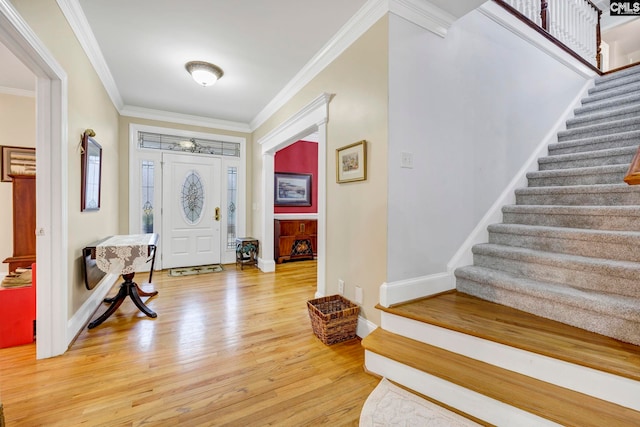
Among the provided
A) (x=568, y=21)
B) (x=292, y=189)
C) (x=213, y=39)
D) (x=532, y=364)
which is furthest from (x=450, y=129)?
(x=292, y=189)

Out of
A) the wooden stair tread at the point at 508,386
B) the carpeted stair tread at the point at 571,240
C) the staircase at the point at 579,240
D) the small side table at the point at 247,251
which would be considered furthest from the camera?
the small side table at the point at 247,251

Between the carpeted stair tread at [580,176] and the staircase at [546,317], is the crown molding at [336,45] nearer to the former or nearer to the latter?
the staircase at [546,317]

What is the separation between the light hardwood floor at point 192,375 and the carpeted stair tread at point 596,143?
10.4 feet

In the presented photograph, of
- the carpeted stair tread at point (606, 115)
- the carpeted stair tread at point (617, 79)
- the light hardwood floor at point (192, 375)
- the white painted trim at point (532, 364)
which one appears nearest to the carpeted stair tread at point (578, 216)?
the white painted trim at point (532, 364)

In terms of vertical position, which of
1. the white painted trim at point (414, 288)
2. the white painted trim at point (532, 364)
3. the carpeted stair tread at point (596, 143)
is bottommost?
the white painted trim at point (532, 364)

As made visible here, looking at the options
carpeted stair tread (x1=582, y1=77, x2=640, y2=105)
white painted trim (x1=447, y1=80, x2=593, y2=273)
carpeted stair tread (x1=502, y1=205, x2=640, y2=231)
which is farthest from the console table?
carpeted stair tread (x1=582, y1=77, x2=640, y2=105)

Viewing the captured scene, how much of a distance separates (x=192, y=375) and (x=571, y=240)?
9.71 feet

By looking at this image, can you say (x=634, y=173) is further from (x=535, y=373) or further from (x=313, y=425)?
(x=313, y=425)

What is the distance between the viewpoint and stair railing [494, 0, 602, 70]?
2971mm

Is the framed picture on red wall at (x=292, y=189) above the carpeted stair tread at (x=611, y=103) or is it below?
below

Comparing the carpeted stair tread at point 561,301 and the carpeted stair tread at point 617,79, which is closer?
the carpeted stair tread at point 561,301

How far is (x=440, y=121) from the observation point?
226 cm

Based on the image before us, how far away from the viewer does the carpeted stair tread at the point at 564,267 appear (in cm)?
163

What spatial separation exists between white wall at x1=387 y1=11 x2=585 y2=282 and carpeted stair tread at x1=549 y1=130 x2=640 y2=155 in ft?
1.35
